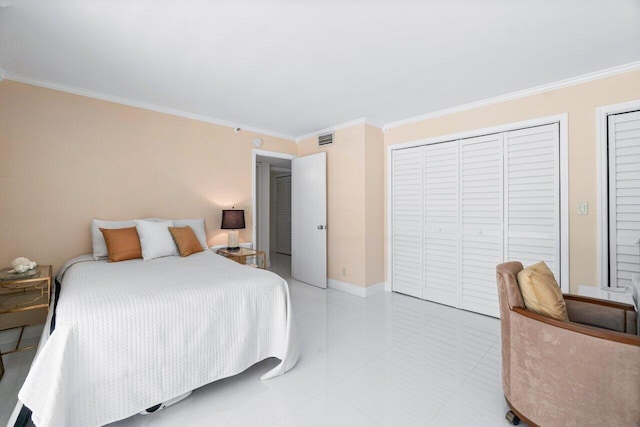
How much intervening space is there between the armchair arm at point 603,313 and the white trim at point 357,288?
228 cm

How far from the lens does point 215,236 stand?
3.86 metres

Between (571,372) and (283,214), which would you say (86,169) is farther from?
(283,214)

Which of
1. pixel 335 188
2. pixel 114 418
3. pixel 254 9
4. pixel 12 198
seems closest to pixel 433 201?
pixel 335 188

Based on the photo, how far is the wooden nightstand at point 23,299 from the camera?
6.84 ft

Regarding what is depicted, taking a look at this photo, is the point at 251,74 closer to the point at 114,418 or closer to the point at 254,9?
the point at 254,9

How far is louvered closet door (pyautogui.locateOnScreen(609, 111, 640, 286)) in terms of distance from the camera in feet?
→ 7.70

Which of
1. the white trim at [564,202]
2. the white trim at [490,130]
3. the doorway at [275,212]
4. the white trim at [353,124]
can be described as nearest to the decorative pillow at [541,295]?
the white trim at [564,202]

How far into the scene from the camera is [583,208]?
2.57m

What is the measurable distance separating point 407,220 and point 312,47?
258 centimetres

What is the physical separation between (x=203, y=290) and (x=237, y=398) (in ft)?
2.42

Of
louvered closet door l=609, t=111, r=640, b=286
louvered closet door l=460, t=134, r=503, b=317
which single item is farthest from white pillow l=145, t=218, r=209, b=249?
louvered closet door l=609, t=111, r=640, b=286

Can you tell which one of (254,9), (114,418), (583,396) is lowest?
(114,418)

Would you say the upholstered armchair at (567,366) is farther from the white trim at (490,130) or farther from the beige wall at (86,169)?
the beige wall at (86,169)

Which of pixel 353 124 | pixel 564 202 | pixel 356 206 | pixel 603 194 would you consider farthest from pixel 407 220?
pixel 603 194
